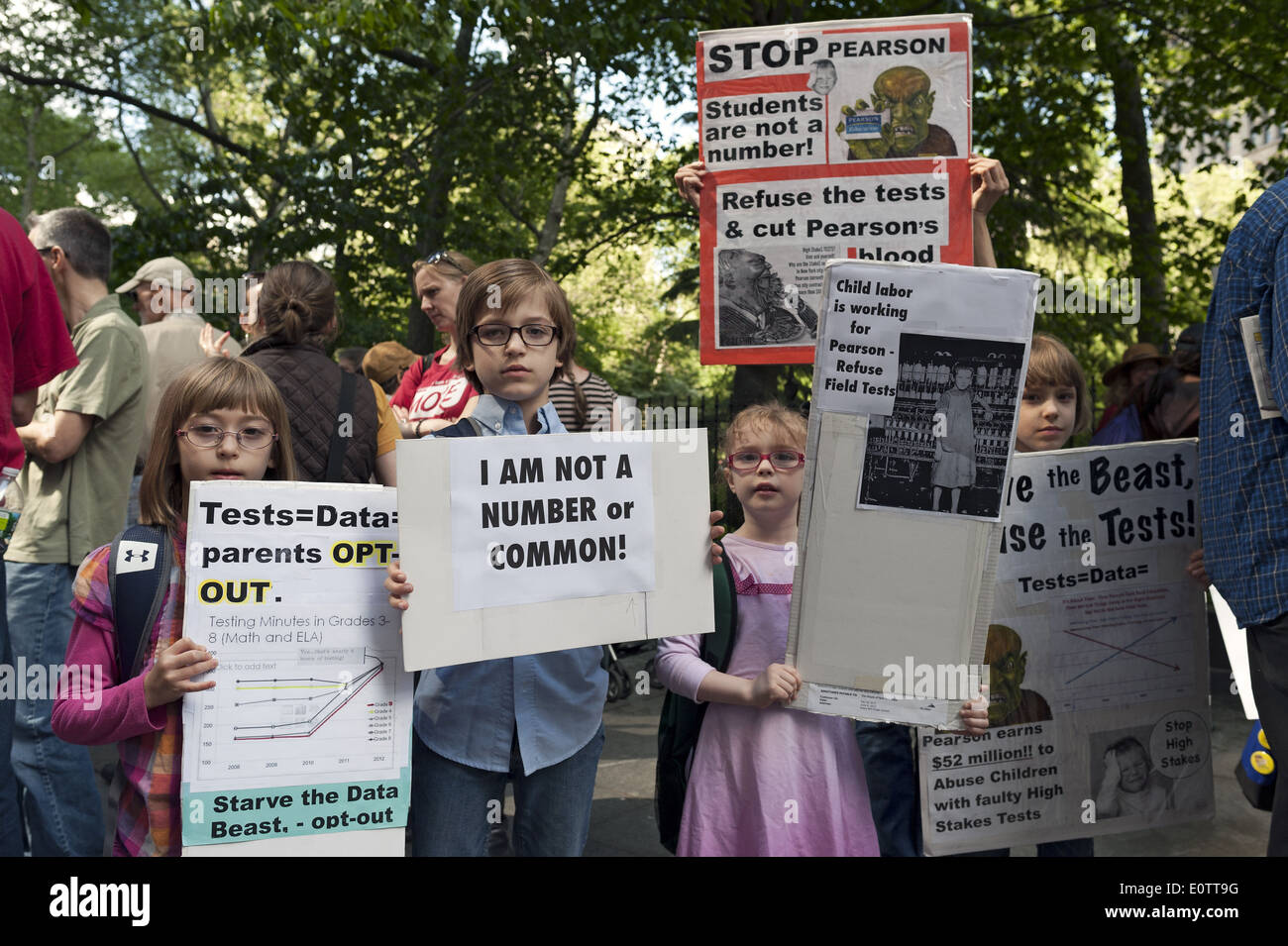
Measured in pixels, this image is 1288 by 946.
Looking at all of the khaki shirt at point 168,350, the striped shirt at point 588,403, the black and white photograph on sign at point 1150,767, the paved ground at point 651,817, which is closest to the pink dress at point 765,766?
the black and white photograph on sign at point 1150,767

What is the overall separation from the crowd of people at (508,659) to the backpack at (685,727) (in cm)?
3

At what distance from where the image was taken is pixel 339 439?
11.9ft

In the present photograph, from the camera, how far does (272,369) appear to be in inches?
141

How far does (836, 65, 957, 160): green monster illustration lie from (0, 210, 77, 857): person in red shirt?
243cm

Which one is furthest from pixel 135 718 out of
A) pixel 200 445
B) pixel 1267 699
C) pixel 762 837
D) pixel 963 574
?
pixel 1267 699

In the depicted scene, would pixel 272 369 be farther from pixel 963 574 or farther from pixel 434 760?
Answer: pixel 963 574

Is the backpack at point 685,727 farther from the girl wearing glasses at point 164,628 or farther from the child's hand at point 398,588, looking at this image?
the girl wearing glasses at point 164,628

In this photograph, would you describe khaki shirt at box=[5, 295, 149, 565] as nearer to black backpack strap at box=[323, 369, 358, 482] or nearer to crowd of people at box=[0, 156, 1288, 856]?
crowd of people at box=[0, 156, 1288, 856]

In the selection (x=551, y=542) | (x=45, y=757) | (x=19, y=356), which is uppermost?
(x=19, y=356)

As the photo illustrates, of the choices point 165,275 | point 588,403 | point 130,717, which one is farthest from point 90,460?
point 130,717

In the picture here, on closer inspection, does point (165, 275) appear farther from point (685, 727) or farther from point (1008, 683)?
point (1008, 683)

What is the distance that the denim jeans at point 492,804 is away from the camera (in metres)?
2.58

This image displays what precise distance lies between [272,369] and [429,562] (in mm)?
1490

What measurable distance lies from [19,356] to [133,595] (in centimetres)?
134
